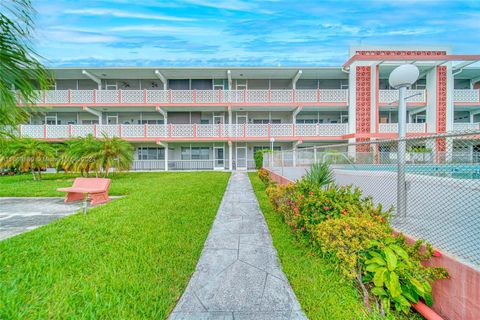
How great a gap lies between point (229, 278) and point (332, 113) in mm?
20190

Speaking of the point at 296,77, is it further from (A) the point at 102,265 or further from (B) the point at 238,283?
(A) the point at 102,265

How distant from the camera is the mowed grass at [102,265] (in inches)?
89.4

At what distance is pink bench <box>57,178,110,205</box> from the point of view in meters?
7.46

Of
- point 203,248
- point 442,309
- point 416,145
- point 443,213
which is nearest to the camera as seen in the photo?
point 442,309

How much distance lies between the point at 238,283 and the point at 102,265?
2038 mm

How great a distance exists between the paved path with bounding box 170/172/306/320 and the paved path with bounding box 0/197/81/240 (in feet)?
15.4

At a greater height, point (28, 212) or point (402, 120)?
point (402, 120)

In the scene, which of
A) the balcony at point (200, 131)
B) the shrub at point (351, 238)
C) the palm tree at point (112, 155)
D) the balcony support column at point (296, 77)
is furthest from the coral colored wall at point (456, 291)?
the balcony support column at point (296, 77)

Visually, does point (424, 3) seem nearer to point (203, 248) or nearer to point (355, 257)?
point (355, 257)

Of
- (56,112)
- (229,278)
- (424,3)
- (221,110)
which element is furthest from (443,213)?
(56,112)

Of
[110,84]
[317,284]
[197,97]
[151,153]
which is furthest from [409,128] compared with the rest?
[110,84]

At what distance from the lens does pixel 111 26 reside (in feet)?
30.9

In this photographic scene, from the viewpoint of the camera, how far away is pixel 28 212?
255 inches

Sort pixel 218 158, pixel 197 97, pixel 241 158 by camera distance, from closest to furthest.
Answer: pixel 197 97
pixel 218 158
pixel 241 158
